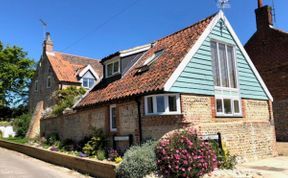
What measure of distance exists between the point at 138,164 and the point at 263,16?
1981 cm

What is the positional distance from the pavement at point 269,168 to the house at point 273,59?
913 cm

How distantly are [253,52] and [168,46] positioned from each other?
40.9 ft

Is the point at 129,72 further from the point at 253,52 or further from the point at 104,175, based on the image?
the point at 253,52

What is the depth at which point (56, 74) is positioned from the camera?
31078mm

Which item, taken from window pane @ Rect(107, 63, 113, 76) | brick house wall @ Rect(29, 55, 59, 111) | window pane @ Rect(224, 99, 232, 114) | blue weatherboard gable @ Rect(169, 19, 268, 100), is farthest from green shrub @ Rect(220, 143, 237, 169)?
brick house wall @ Rect(29, 55, 59, 111)

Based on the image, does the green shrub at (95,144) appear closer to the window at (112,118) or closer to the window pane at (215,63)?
the window at (112,118)

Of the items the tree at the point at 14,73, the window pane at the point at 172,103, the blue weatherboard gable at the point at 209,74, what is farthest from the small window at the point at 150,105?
the tree at the point at 14,73

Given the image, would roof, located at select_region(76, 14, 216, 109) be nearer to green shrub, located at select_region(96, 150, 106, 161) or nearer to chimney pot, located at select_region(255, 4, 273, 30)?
green shrub, located at select_region(96, 150, 106, 161)

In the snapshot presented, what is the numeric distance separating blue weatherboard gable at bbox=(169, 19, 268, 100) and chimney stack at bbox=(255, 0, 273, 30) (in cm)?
981

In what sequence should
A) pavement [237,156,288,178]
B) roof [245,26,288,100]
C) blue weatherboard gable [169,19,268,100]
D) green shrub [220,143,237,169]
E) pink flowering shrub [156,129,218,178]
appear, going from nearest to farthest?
pink flowering shrub [156,129,218,178] → pavement [237,156,288,178] → green shrub [220,143,237,169] → blue weatherboard gable [169,19,268,100] → roof [245,26,288,100]

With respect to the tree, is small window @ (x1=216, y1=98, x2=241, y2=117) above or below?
below

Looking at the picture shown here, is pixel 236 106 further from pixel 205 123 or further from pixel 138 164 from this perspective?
pixel 138 164

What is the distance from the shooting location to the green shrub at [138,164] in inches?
426

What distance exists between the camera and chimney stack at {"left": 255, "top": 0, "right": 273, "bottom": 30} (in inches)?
993
